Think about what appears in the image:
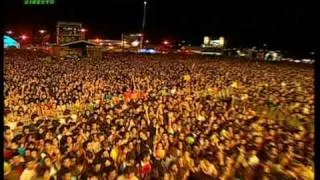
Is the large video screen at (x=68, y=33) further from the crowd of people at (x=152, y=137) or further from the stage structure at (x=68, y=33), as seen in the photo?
the crowd of people at (x=152, y=137)

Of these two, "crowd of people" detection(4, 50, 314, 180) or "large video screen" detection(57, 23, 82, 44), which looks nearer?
"crowd of people" detection(4, 50, 314, 180)

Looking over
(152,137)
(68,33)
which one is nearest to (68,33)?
(68,33)

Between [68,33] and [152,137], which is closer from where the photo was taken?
[152,137]

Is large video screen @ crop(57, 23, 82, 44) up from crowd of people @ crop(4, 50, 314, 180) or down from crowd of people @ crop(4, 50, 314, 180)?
up

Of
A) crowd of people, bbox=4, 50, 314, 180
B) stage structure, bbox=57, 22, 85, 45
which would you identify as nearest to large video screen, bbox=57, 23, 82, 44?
stage structure, bbox=57, 22, 85, 45

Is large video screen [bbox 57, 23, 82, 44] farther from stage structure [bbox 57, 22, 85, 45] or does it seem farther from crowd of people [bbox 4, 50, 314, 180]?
crowd of people [bbox 4, 50, 314, 180]

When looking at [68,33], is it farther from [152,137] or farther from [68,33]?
[152,137]

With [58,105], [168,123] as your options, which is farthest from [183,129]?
[58,105]

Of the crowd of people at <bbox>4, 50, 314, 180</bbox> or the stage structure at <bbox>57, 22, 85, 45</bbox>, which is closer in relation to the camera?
the crowd of people at <bbox>4, 50, 314, 180</bbox>

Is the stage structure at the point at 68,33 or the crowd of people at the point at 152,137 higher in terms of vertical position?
the stage structure at the point at 68,33

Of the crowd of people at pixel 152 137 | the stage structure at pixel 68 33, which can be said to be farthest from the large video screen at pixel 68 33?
the crowd of people at pixel 152 137

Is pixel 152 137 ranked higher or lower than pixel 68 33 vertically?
lower

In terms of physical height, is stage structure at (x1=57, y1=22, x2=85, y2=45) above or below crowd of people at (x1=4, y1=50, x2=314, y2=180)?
above

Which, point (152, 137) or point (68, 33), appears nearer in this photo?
point (152, 137)
